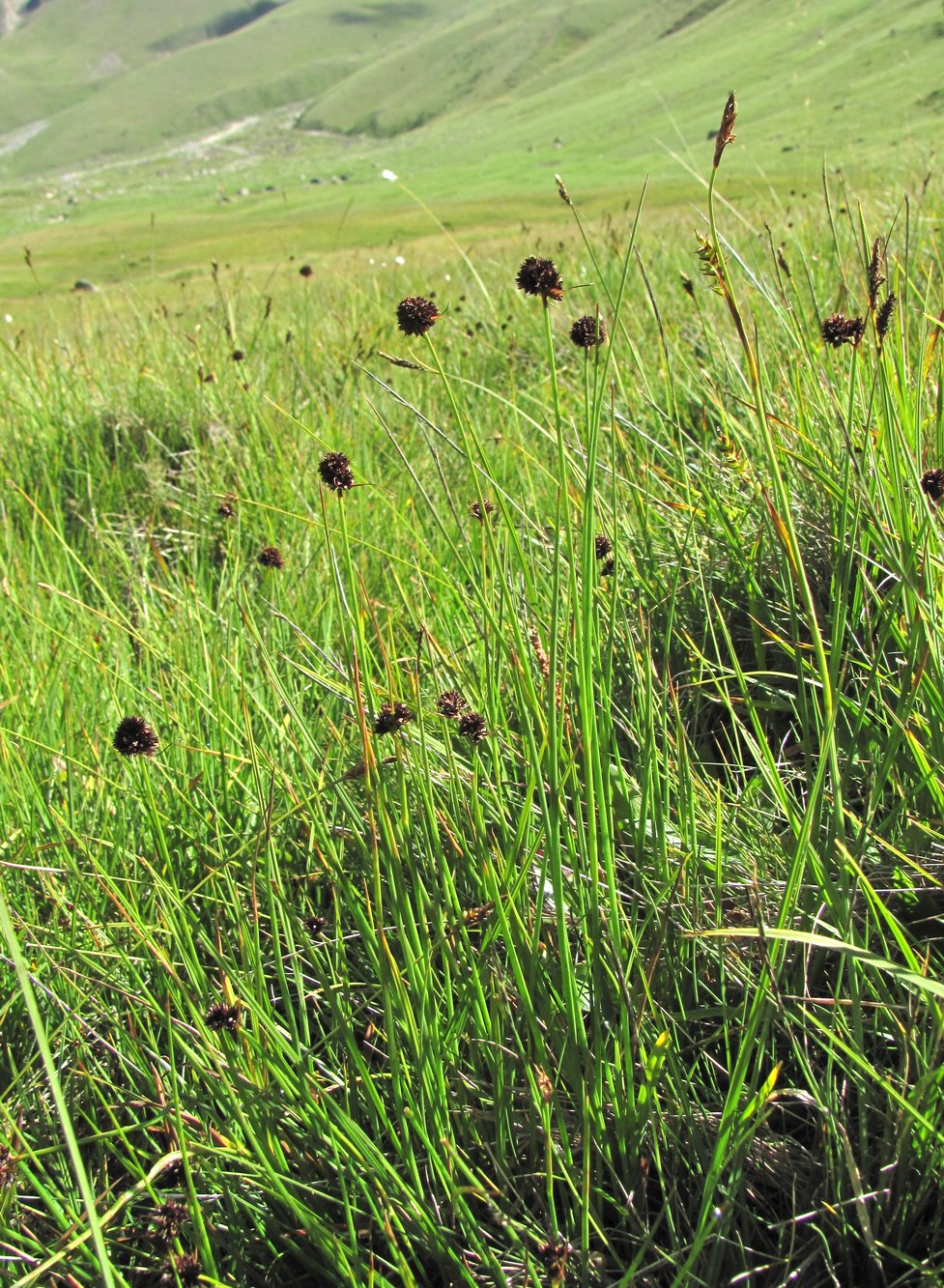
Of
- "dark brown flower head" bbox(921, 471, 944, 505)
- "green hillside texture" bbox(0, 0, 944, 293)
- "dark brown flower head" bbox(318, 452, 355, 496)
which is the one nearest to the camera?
"dark brown flower head" bbox(318, 452, 355, 496)

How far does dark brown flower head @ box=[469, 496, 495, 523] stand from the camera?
1.00 m

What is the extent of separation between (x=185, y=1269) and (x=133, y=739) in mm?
573

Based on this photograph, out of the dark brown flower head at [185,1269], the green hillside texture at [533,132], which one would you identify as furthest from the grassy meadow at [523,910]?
the green hillside texture at [533,132]

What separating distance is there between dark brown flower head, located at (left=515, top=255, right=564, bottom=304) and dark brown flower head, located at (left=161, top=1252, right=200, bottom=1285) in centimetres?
98

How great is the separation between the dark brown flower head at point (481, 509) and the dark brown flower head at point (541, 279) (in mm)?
213

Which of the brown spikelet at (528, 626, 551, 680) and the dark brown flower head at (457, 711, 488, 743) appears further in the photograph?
the brown spikelet at (528, 626, 551, 680)

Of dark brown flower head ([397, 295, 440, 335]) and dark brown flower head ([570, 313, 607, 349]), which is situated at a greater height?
dark brown flower head ([397, 295, 440, 335])

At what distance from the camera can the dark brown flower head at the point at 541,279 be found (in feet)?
3.16

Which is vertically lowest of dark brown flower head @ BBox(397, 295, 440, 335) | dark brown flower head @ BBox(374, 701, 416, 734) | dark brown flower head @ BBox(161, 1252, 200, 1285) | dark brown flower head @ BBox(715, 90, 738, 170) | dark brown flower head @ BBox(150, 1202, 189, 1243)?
dark brown flower head @ BBox(161, 1252, 200, 1285)

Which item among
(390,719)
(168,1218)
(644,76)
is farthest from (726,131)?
(644,76)

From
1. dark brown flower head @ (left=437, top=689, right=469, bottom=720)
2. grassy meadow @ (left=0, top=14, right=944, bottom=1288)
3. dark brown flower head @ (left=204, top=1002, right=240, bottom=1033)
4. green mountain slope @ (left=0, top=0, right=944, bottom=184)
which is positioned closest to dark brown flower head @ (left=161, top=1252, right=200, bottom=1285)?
grassy meadow @ (left=0, top=14, right=944, bottom=1288)

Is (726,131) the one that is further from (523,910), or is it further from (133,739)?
(133,739)

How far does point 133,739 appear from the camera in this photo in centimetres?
120

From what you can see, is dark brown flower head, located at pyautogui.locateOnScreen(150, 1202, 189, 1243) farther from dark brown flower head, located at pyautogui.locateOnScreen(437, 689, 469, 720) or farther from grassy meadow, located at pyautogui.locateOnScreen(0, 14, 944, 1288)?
dark brown flower head, located at pyautogui.locateOnScreen(437, 689, 469, 720)
